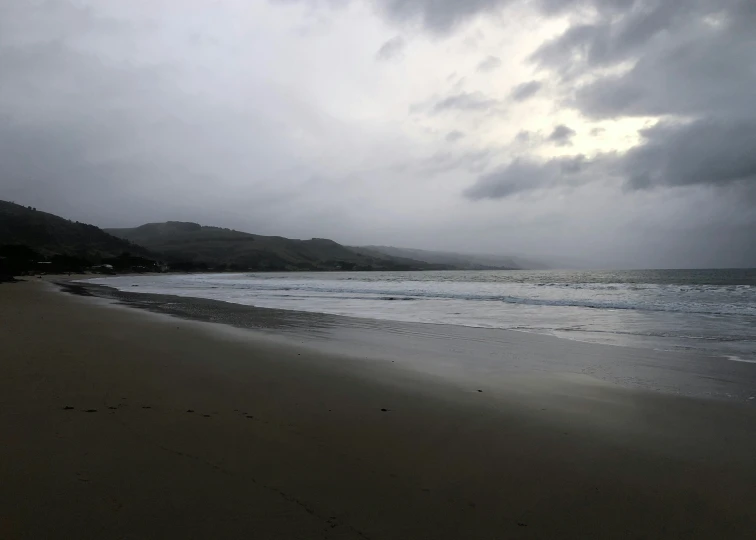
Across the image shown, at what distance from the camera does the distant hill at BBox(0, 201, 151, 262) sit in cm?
9725

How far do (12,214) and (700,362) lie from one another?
134m

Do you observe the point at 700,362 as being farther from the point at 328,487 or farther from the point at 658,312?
the point at 658,312

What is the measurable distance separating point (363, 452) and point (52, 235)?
129383 millimetres

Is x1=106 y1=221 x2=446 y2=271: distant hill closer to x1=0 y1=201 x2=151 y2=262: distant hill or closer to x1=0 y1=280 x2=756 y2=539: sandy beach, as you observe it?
x1=0 y1=201 x2=151 y2=262: distant hill

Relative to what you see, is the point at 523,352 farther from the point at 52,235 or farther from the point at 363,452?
the point at 52,235

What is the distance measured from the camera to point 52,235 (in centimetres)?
10662

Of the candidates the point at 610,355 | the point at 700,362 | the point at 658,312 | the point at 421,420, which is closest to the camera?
the point at 421,420

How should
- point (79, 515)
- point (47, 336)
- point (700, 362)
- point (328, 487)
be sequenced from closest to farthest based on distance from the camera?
point (79, 515) → point (328, 487) → point (700, 362) → point (47, 336)

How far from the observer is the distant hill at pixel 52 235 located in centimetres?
9725

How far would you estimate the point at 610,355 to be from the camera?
8.80m

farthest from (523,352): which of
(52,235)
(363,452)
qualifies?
(52,235)

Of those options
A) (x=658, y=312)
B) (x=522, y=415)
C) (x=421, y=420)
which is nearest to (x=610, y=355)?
(x=522, y=415)

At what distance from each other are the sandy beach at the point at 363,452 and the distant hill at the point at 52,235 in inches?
4166

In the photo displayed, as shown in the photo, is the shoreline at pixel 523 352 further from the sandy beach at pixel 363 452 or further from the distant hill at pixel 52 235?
the distant hill at pixel 52 235
